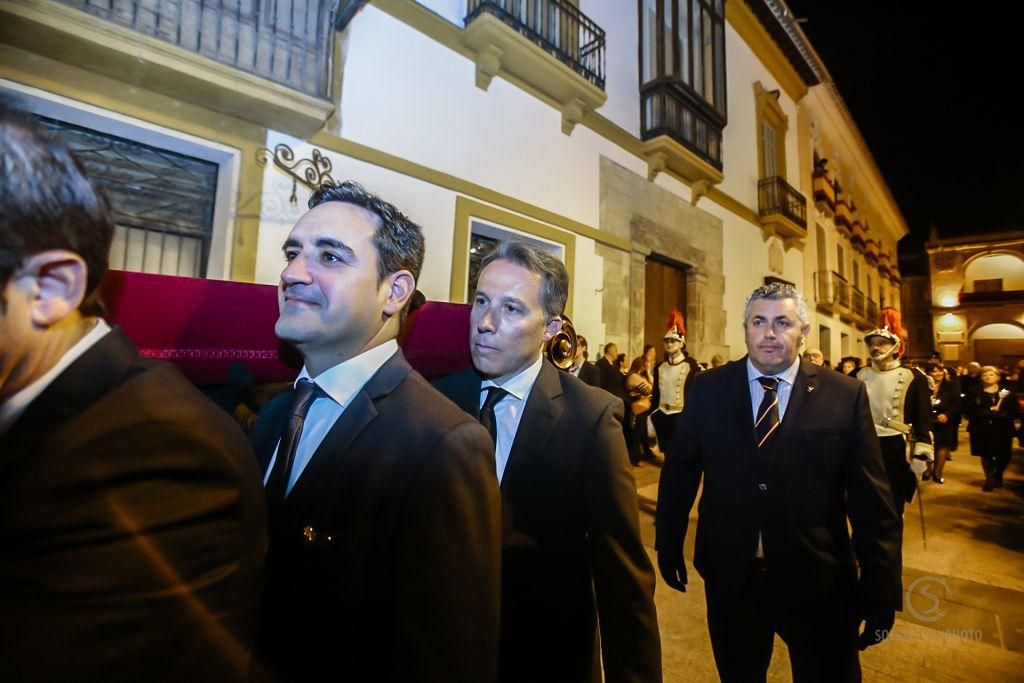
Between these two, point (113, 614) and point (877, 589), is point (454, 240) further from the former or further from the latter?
point (113, 614)

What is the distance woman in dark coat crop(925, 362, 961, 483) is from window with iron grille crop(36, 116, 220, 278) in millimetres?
9504

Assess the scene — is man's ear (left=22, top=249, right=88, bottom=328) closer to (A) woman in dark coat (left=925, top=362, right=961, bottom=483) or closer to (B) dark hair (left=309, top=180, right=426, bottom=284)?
(B) dark hair (left=309, top=180, right=426, bottom=284)

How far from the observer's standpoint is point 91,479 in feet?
1.86

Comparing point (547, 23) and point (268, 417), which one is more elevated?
point (547, 23)

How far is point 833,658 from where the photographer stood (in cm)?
182

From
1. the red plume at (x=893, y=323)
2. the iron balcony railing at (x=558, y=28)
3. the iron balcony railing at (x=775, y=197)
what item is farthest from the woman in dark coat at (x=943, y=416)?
the iron balcony railing at (x=558, y=28)

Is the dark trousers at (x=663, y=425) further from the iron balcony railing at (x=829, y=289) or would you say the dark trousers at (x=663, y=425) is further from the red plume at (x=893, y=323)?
the iron balcony railing at (x=829, y=289)

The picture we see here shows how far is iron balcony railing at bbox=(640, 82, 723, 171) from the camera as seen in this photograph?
7.76 metres

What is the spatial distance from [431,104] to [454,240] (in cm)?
155

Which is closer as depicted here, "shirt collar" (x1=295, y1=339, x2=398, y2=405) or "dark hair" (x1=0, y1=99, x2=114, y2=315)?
"dark hair" (x1=0, y1=99, x2=114, y2=315)

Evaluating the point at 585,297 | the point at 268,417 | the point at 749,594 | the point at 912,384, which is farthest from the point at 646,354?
the point at 268,417

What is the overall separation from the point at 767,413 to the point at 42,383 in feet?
7.76

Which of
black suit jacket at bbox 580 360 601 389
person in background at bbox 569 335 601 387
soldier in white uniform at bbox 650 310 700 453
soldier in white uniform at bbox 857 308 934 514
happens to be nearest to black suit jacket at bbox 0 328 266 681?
soldier in white uniform at bbox 857 308 934 514

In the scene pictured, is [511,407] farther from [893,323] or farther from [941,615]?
[893,323]
